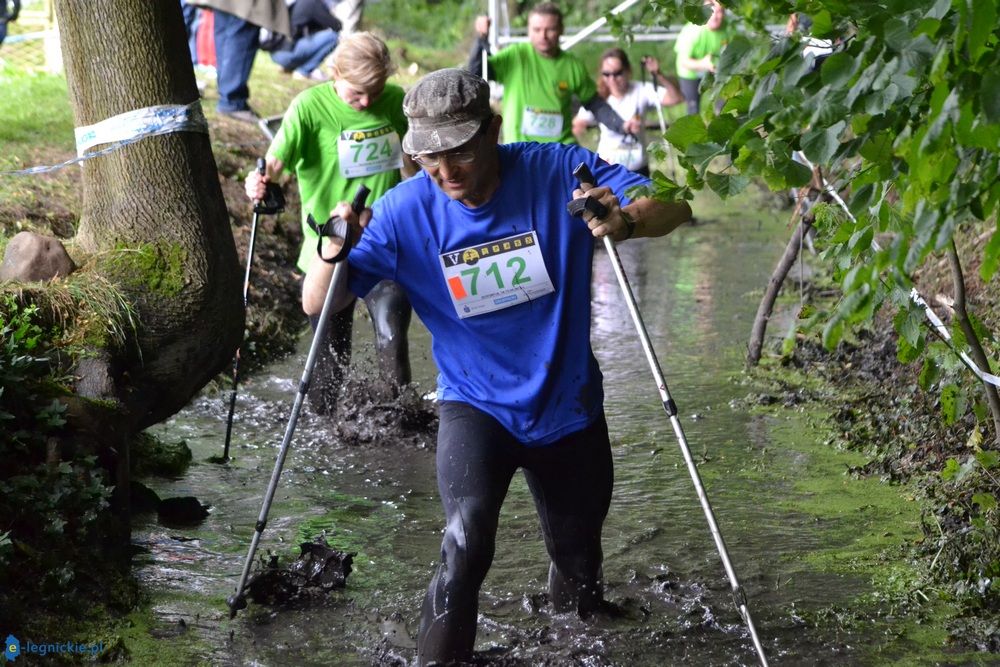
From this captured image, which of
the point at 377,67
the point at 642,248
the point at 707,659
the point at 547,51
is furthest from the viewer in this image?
the point at 642,248

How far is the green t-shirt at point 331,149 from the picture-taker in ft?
25.8

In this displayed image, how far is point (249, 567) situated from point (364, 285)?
1.36m

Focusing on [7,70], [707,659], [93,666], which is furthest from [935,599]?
[7,70]

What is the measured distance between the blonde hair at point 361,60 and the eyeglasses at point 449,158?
360 cm

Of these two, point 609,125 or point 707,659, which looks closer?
point 707,659

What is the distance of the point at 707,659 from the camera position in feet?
16.3

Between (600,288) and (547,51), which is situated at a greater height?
(547,51)

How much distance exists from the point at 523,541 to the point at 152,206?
7.88 ft

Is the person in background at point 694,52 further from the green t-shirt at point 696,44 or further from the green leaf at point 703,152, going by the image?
the green leaf at point 703,152

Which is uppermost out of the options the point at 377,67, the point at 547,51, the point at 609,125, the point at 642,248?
the point at 377,67

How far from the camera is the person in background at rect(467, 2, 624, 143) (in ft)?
36.3

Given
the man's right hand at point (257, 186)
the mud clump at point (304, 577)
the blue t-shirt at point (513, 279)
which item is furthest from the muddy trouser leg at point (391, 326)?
the blue t-shirt at point (513, 279)

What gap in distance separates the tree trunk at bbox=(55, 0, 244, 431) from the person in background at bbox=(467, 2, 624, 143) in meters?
5.14

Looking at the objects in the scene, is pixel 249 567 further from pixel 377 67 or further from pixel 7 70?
pixel 7 70
